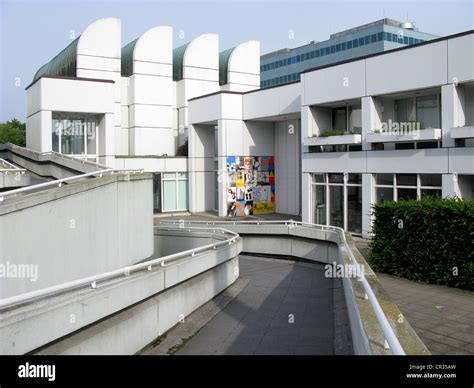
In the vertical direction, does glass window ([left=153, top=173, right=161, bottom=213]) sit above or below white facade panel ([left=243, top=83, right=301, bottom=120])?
below

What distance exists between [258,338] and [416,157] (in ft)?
42.6

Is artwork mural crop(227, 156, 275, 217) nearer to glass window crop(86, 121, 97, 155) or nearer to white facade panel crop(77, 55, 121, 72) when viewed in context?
glass window crop(86, 121, 97, 155)

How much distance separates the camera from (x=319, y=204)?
2552 cm

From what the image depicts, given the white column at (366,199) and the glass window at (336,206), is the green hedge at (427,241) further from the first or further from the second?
the glass window at (336,206)

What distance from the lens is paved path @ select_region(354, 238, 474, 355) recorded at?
8367 mm

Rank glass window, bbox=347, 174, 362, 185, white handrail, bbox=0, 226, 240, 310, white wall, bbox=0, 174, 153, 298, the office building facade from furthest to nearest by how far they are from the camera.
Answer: the office building facade
glass window, bbox=347, 174, 362, 185
white wall, bbox=0, 174, 153, 298
white handrail, bbox=0, 226, 240, 310

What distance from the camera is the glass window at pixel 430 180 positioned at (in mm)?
19688

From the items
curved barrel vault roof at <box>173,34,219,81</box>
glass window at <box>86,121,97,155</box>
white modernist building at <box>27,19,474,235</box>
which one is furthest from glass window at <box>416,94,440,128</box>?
curved barrel vault roof at <box>173,34,219,81</box>

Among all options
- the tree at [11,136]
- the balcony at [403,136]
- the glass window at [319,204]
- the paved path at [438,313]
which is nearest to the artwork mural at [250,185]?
the glass window at [319,204]

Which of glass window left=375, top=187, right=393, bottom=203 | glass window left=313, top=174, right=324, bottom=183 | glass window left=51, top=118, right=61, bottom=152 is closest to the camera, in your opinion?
glass window left=375, top=187, right=393, bottom=203

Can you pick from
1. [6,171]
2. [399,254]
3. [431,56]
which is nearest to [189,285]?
[399,254]

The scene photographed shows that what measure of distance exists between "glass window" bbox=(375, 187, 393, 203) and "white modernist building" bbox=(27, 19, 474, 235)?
0.05 meters

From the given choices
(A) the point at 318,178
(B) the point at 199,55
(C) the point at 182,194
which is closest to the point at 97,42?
(B) the point at 199,55

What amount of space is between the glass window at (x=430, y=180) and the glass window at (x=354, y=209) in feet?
10.9
